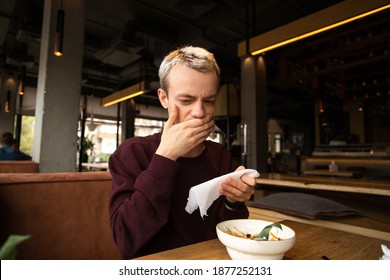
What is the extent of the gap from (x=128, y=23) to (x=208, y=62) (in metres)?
5.24

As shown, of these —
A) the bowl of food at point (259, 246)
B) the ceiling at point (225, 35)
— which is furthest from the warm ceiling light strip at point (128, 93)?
the bowl of food at point (259, 246)

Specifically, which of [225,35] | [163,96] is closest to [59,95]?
[163,96]

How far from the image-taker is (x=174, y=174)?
2.64 feet

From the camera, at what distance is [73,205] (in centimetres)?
155

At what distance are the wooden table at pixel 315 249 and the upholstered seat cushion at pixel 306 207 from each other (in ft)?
2.34

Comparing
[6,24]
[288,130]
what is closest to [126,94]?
[6,24]

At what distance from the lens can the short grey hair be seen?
972 mm

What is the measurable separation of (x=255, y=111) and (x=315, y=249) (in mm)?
5495

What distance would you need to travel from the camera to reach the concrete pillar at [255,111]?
6051mm

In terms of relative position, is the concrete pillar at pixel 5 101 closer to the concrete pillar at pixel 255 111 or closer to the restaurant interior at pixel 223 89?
the restaurant interior at pixel 223 89

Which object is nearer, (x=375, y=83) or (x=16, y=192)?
(x=16, y=192)

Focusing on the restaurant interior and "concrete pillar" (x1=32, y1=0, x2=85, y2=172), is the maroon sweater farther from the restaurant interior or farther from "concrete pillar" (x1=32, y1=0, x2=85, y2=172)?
"concrete pillar" (x1=32, y1=0, x2=85, y2=172)

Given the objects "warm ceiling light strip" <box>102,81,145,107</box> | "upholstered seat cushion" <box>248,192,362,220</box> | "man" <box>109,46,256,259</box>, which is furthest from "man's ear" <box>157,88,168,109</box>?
"warm ceiling light strip" <box>102,81,145,107</box>
